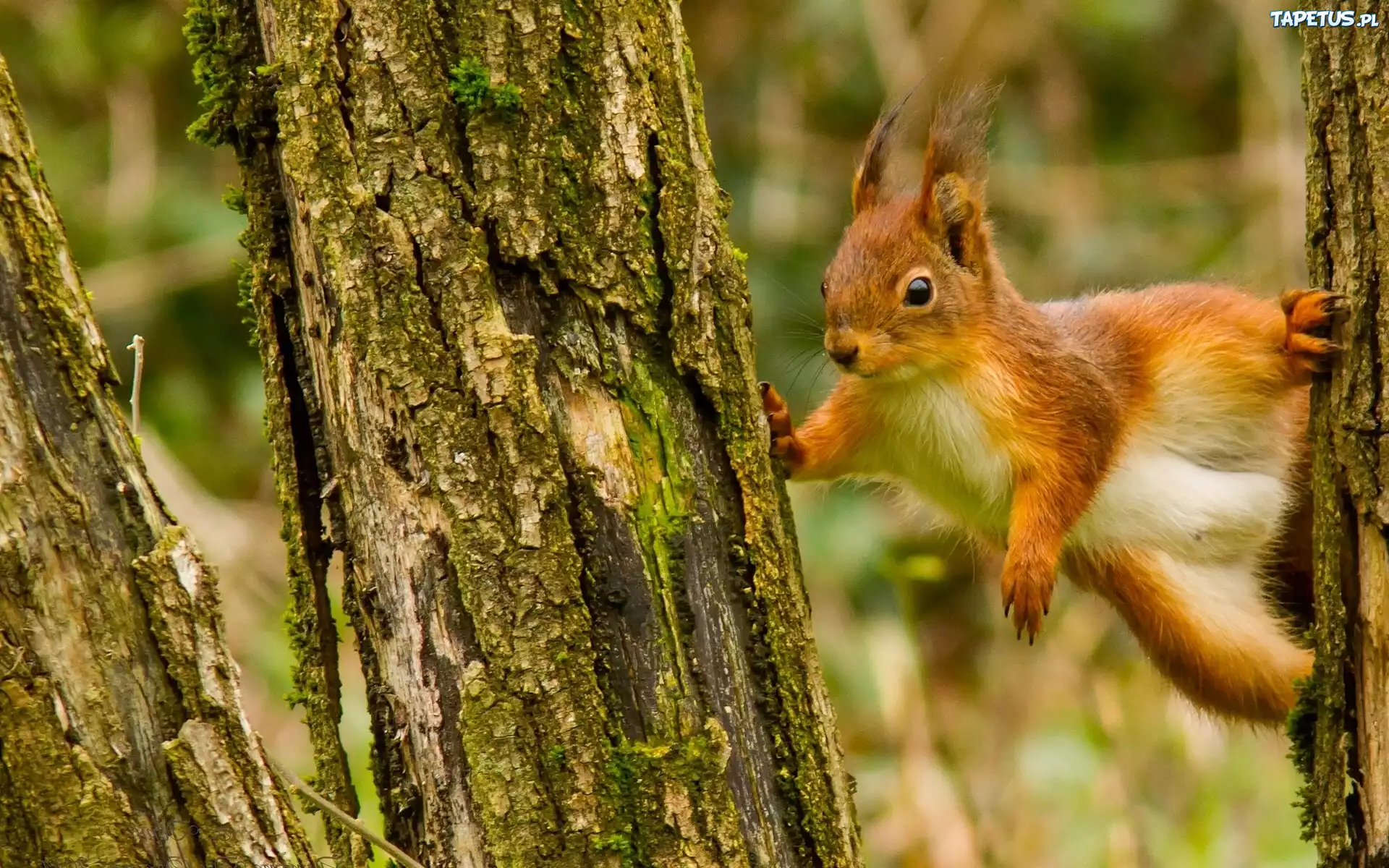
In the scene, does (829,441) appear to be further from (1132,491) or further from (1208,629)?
(1208,629)

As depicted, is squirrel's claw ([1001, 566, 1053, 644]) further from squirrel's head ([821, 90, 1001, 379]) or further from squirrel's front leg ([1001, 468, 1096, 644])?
squirrel's head ([821, 90, 1001, 379])

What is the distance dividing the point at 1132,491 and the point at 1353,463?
126 cm

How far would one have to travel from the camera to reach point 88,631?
5.31ft

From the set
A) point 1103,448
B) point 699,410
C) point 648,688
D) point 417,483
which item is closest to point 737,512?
point 699,410

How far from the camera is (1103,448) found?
3.15 metres

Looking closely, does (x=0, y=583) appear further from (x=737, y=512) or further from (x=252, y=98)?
(x=737, y=512)

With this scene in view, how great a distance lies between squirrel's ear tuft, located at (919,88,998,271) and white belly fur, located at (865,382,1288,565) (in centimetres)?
32

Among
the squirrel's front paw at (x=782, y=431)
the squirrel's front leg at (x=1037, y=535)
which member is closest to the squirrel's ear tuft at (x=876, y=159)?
the squirrel's front paw at (x=782, y=431)

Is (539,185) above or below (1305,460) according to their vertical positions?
above

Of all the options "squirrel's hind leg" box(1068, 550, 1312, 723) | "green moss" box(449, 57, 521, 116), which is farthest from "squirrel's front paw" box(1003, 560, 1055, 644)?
"green moss" box(449, 57, 521, 116)

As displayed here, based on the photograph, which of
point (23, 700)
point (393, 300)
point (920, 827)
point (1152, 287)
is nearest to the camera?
point (23, 700)

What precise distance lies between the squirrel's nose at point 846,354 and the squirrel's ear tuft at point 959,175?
0.35m

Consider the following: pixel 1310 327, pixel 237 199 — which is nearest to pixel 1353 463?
pixel 1310 327

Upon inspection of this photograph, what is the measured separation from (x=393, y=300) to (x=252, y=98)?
1.12 ft
